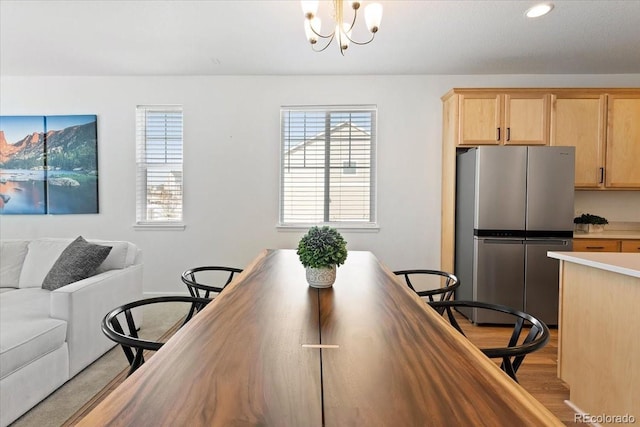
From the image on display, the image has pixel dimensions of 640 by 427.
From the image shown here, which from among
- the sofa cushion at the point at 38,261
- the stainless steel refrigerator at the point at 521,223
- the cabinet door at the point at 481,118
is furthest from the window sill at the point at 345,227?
the sofa cushion at the point at 38,261

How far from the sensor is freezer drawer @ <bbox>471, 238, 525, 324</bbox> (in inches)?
120

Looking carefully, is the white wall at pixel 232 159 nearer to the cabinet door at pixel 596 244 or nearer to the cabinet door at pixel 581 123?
the cabinet door at pixel 581 123

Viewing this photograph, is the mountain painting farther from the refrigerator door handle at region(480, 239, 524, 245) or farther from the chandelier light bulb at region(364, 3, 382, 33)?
the refrigerator door handle at region(480, 239, 524, 245)

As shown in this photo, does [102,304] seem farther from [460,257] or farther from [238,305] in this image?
[460,257]

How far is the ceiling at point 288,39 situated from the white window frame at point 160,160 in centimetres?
50

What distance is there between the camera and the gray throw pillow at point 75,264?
7.67 ft

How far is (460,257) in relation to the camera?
11.1ft

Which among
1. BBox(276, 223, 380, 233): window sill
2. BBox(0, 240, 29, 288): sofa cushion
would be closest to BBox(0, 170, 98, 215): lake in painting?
BBox(0, 240, 29, 288): sofa cushion

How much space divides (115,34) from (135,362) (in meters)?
3.09

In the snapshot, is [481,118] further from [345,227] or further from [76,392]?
[76,392]

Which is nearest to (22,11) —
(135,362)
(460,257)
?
(135,362)

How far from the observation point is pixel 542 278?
304 centimetres

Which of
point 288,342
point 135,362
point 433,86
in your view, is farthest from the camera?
point 433,86

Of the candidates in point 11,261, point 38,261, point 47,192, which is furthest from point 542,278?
point 47,192
